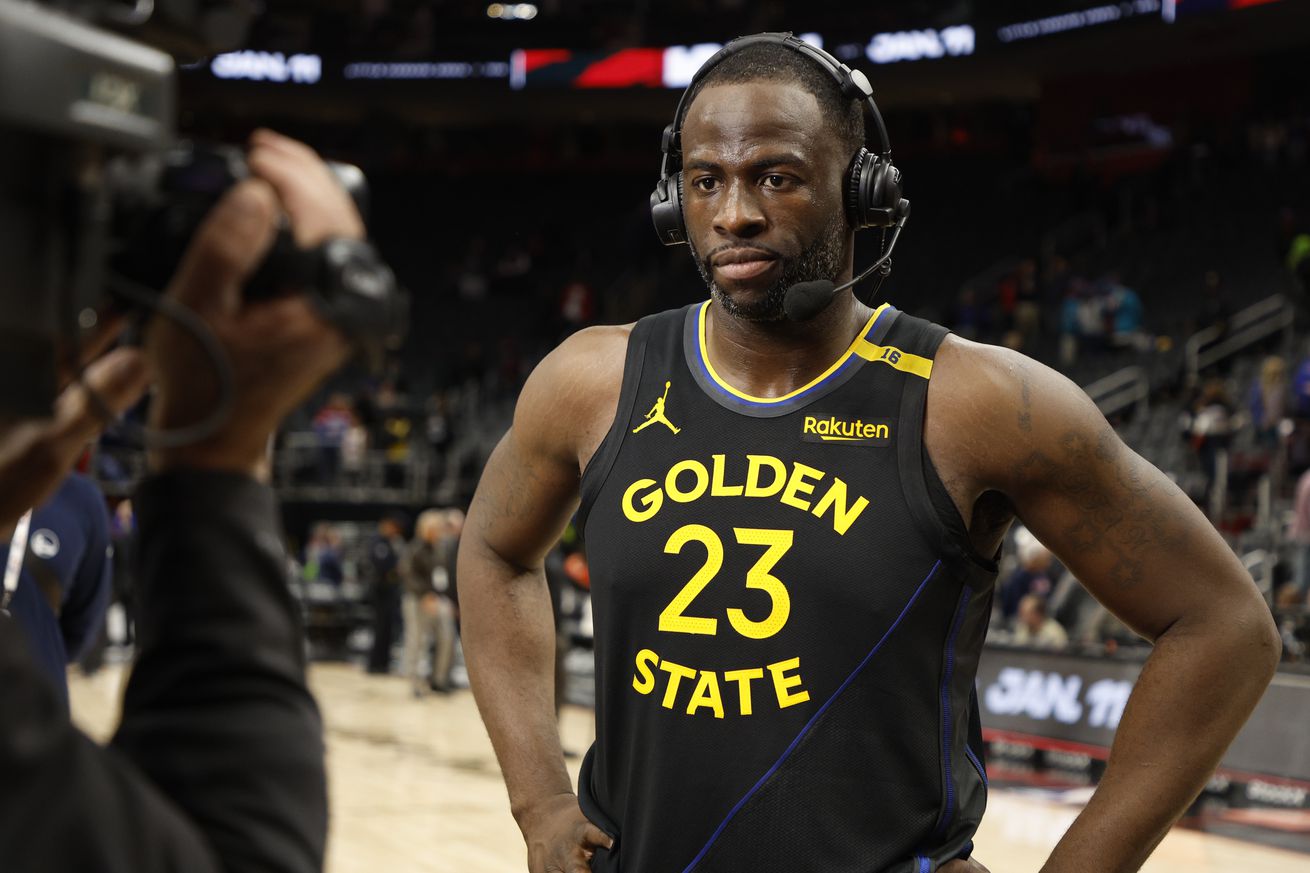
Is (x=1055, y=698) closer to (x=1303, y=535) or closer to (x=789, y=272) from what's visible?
(x=1303, y=535)

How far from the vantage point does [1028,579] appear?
34.0 ft

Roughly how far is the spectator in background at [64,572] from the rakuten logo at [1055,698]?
595 cm

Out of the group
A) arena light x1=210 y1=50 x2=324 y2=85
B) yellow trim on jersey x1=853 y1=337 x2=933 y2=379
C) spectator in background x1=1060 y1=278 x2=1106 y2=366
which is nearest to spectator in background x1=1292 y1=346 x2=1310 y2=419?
spectator in background x1=1060 y1=278 x2=1106 y2=366

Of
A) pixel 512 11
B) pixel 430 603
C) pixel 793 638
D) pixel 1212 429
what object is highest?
pixel 512 11

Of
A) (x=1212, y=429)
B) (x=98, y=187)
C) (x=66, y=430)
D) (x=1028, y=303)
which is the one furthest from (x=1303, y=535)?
(x=98, y=187)

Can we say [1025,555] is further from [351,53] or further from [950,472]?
[351,53]

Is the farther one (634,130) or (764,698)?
(634,130)

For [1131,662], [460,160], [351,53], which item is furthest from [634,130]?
[1131,662]

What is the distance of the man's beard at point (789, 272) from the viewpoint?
84.4 inches

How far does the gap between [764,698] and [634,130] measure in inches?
994

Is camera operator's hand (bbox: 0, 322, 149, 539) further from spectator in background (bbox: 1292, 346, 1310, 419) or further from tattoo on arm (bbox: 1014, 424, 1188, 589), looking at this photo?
spectator in background (bbox: 1292, 346, 1310, 419)

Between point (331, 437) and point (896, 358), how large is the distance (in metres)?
17.2

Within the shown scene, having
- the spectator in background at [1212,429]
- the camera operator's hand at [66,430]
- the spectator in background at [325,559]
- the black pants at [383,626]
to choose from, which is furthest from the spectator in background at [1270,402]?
the camera operator's hand at [66,430]

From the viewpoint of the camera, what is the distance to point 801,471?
2080 mm
